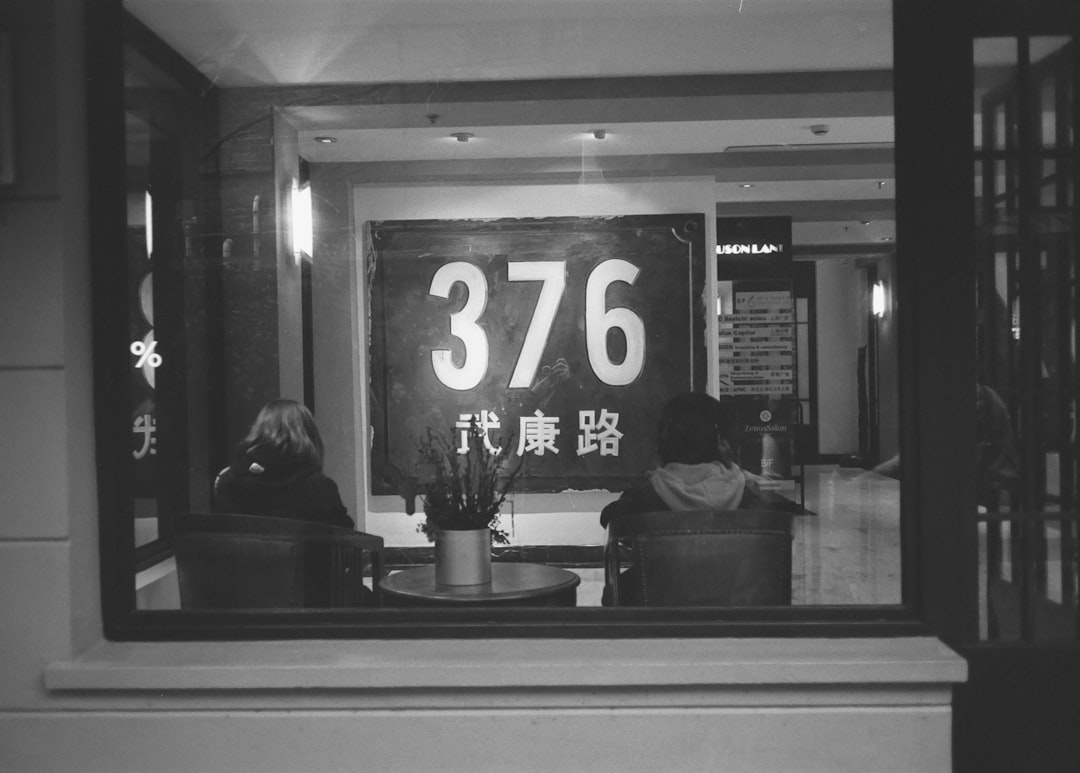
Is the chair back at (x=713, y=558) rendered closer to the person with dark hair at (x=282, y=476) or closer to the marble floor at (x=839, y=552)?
the marble floor at (x=839, y=552)

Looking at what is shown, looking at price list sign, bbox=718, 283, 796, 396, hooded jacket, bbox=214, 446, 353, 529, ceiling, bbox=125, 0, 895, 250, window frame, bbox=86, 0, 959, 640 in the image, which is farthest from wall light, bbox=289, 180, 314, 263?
window frame, bbox=86, 0, 959, 640

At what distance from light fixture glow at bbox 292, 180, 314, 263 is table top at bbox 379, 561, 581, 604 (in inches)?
107

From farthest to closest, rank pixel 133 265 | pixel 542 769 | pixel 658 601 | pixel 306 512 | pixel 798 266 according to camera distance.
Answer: pixel 798 266 → pixel 306 512 → pixel 658 601 → pixel 133 265 → pixel 542 769

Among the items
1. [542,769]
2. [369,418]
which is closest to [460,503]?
[542,769]

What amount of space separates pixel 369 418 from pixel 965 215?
13.4 feet

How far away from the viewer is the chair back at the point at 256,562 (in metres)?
2.56

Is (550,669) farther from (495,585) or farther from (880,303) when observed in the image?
(880,303)

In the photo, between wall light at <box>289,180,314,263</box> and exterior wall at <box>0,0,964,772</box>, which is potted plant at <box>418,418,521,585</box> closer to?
exterior wall at <box>0,0,964,772</box>

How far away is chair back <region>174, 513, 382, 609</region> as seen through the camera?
256 cm

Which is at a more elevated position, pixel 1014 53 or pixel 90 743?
pixel 1014 53

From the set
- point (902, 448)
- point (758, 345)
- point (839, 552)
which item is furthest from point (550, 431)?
point (902, 448)

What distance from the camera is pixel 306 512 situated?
3146 millimetres

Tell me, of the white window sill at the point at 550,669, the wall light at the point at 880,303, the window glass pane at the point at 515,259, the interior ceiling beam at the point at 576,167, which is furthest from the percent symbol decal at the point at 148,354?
the interior ceiling beam at the point at 576,167

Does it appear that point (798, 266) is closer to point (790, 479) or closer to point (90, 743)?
point (790, 479)
